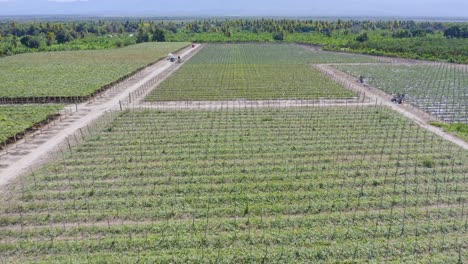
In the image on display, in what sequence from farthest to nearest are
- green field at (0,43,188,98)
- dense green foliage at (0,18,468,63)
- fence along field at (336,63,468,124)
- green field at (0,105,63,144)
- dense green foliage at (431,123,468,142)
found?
dense green foliage at (0,18,468,63) < green field at (0,43,188,98) < fence along field at (336,63,468,124) < green field at (0,105,63,144) < dense green foliage at (431,123,468,142)

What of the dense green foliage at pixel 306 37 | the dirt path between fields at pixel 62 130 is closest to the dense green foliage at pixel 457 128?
the dirt path between fields at pixel 62 130

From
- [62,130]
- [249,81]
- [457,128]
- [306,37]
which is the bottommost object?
[62,130]

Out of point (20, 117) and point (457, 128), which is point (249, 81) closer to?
point (457, 128)

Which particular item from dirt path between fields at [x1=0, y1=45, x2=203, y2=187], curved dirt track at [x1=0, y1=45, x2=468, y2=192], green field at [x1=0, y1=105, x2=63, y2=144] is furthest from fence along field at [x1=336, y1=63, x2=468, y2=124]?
green field at [x1=0, y1=105, x2=63, y2=144]

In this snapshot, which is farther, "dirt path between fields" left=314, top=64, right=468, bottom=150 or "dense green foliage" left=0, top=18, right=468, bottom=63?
"dense green foliage" left=0, top=18, right=468, bottom=63

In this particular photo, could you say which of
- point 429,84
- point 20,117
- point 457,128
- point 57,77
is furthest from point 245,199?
point 57,77

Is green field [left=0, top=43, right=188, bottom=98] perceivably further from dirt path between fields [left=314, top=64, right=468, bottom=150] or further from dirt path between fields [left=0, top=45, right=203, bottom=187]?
dirt path between fields [left=314, top=64, right=468, bottom=150]

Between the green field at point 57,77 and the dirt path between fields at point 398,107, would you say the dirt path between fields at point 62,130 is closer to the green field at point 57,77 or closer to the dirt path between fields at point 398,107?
the green field at point 57,77
